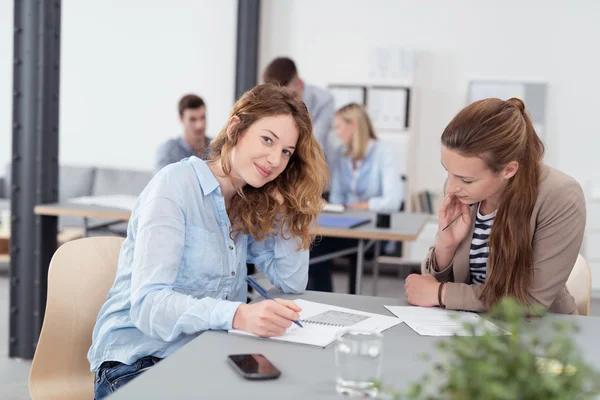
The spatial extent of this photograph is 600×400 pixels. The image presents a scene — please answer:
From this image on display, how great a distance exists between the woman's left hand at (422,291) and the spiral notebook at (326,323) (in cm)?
17

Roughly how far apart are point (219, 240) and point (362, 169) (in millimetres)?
2870

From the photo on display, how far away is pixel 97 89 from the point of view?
6.91m

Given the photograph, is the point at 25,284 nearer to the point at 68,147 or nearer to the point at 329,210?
the point at 329,210

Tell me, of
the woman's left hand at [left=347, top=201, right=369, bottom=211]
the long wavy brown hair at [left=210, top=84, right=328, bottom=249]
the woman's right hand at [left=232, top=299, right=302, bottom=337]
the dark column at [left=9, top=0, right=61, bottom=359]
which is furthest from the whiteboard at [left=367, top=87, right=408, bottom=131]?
the woman's right hand at [left=232, top=299, right=302, bottom=337]

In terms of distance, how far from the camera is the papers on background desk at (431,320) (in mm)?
1521

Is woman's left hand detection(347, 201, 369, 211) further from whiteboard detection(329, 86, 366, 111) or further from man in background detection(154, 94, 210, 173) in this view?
whiteboard detection(329, 86, 366, 111)

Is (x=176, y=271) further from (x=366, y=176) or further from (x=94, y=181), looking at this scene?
(x=94, y=181)

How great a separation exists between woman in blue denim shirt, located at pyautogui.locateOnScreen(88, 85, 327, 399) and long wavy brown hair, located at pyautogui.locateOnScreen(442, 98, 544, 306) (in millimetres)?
425

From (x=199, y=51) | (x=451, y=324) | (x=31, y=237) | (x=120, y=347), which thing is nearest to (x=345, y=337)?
(x=451, y=324)

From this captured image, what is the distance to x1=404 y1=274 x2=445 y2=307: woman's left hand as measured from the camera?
177 centimetres

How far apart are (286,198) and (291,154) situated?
6.1 inches

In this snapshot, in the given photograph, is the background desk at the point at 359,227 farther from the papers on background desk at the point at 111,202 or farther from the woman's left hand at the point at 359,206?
the woman's left hand at the point at 359,206

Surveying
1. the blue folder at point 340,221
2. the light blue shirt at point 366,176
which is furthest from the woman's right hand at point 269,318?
the light blue shirt at point 366,176

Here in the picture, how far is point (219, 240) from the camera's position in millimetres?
1755
